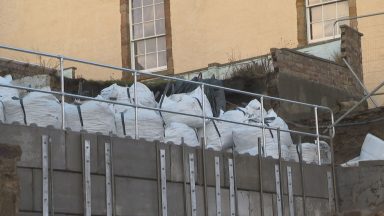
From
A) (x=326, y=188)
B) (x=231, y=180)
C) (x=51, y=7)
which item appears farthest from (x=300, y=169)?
(x=51, y=7)

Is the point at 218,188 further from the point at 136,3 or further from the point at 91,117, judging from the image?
the point at 136,3

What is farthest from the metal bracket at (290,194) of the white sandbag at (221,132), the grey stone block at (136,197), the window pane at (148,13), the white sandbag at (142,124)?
the window pane at (148,13)

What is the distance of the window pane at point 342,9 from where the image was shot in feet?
81.3

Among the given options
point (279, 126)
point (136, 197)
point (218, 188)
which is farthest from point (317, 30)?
point (136, 197)

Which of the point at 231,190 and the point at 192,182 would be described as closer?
the point at 192,182

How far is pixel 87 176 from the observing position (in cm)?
1065

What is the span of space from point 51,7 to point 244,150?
17595mm

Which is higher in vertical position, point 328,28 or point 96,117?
point 328,28

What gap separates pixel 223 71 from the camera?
20.8 m

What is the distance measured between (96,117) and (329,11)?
566 inches

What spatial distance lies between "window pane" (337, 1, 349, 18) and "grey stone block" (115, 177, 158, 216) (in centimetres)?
1432

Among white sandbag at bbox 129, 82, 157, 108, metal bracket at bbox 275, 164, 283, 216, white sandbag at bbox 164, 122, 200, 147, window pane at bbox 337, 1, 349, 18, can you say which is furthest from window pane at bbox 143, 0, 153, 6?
white sandbag at bbox 164, 122, 200, 147

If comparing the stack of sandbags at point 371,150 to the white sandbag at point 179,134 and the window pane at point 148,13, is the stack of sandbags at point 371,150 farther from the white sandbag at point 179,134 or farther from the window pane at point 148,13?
the window pane at point 148,13

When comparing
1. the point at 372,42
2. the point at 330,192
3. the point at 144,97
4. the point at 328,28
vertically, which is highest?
the point at 328,28
